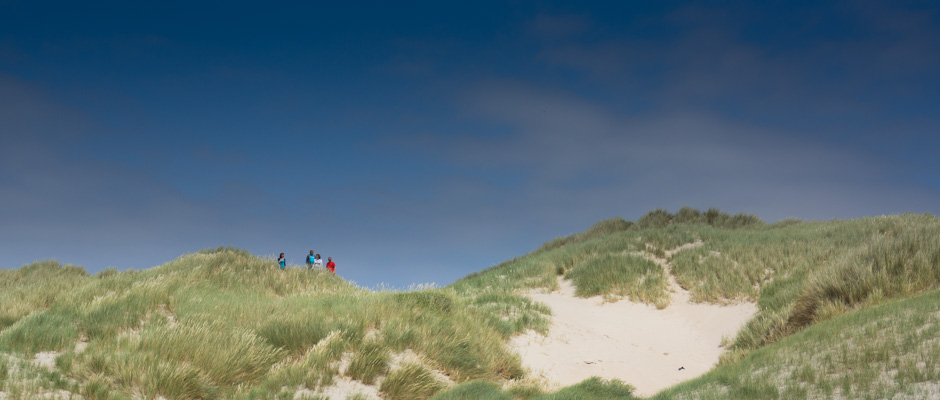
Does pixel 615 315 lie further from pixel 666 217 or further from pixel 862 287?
pixel 666 217

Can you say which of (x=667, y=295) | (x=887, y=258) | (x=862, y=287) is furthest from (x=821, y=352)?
(x=667, y=295)

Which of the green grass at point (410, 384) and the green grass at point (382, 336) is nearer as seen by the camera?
the green grass at point (382, 336)

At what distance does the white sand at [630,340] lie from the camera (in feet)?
38.9

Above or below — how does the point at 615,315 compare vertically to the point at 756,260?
below

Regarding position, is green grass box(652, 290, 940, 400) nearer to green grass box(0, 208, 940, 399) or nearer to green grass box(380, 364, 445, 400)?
green grass box(0, 208, 940, 399)

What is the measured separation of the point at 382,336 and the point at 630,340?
7.39m

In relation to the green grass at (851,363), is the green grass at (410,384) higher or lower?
higher

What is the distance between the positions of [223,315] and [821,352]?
9646 millimetres

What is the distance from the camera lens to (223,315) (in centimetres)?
1036

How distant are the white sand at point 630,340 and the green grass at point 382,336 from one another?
0.68 metres

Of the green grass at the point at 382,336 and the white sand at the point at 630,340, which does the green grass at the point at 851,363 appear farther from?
the white sand at the point at 630,340

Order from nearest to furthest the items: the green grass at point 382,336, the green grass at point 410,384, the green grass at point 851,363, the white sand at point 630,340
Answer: the green grass at point 851,363 < the green grass at point 382,336 < the green grass at point 410,384 < the white sand at point 630,340

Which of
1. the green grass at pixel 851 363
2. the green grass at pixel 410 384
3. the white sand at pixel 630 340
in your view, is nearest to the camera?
the green grass at pixel 851 363

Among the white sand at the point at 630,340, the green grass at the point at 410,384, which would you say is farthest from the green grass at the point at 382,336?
the white sand at the point at 630,340
